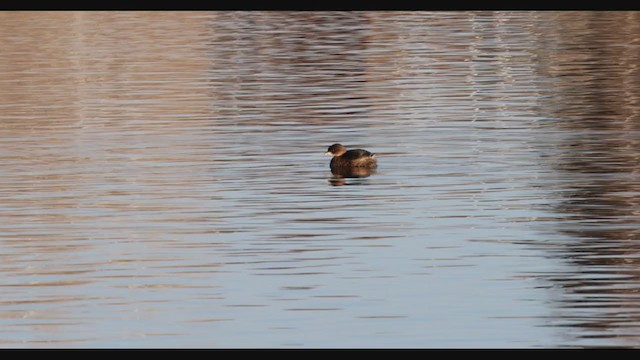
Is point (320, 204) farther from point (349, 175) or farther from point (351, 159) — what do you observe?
point (351, 159)

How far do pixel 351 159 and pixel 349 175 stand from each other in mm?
601

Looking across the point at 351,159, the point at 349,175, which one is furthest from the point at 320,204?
the point at 351,159

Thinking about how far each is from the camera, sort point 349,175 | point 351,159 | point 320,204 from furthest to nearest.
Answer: point 351,159 → point 349,175 → point 320,204

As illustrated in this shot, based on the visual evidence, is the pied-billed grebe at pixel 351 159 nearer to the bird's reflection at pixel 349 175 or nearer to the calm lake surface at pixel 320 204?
the bird's reflection at pixel 349 175

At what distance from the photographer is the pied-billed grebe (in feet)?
105

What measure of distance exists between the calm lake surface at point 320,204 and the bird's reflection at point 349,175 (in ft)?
0.48

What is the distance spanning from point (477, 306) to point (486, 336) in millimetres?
1513

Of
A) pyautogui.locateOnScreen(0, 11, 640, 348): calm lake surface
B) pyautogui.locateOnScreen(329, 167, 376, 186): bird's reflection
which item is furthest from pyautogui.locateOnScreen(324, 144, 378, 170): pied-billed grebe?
pyautogui.locateOnScreen(0, 11, 640, 348): calm lake surface

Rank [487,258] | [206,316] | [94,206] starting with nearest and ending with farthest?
[206,316] < [487,258] < [94,206]

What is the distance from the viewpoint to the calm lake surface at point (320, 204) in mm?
19547

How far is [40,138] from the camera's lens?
124 feet

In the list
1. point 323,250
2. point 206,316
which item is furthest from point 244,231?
point 206,316

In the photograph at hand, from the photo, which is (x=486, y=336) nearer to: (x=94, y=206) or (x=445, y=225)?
(x=445, y=225)

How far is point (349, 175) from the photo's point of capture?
1245 inches
